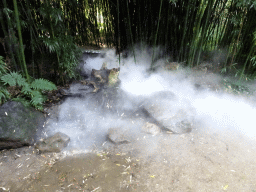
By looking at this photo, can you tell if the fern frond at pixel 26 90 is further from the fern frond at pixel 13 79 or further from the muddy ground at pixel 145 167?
the muddy ground at pixel 145 167

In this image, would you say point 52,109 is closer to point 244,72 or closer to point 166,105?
point 166,105

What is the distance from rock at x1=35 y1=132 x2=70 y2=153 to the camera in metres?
2.72

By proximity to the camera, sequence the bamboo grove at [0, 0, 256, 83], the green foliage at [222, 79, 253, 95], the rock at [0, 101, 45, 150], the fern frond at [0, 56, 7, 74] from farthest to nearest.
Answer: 1. the green foliage at [222, 79, 253, 95]
2. the bamboo grove at [0, 0, 256, 83]
3. the fern frond at [0, 56, 7, 74]
4. the rock at [0, 101, 45, 150]

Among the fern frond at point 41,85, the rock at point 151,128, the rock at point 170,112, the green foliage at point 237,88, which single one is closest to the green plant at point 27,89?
the fern frond at point 41,85

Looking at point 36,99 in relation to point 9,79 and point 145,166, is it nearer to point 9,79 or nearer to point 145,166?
point 9,79

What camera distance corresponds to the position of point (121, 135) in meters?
2.96

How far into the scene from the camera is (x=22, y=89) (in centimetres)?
296

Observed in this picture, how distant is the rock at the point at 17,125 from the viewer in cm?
267

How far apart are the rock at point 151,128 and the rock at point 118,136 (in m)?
0.32

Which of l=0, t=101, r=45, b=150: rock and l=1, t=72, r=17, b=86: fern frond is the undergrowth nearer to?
l=1, t=72, r=17, b=86: fern frond

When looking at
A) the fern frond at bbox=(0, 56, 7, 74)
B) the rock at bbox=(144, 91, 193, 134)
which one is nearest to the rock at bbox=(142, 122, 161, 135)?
the rock at bbox=(144, 91, 193, 134)

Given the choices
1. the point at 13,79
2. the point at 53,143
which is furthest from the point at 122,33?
the point at 53,143

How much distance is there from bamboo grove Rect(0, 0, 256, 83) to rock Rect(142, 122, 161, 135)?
1.78 m

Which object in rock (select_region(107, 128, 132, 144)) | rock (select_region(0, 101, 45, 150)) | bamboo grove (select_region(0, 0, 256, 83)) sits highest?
bamboo grove (select_region(0, 0, 256, 83))
